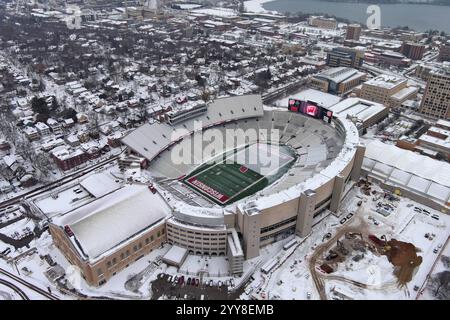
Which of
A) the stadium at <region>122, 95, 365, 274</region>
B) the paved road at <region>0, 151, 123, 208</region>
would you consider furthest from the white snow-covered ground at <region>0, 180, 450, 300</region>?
the paved road at <region>0, 151, 123, 208</region>

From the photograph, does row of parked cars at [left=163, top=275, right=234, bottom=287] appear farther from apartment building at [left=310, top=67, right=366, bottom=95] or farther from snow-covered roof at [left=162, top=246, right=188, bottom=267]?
apartment building at [left=310, top=67, right=366, bottom=95]

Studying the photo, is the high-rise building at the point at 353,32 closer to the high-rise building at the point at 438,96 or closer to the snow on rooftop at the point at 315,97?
the snow on rooftop at the point at 315,97

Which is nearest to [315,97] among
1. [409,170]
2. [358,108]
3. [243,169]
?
[358,108]

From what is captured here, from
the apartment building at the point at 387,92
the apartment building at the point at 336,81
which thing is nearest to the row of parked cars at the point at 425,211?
the apartment building at the point at 387,92

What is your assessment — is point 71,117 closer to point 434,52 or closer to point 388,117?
point 388,117

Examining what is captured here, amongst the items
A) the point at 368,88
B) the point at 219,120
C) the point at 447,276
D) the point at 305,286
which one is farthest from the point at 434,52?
the point at 305,286
